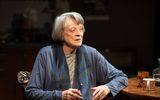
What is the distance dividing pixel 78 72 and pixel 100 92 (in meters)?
0.25

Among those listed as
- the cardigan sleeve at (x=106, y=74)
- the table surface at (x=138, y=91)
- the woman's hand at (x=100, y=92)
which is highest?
the cardigan sleeve at (x=106, y=74)

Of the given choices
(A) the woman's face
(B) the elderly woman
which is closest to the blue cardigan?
(B) the elderly woman

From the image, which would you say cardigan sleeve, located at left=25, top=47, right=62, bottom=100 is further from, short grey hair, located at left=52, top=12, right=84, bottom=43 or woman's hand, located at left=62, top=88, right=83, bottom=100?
short grey hair, located at left=52, top=12, right=84, bottom=43

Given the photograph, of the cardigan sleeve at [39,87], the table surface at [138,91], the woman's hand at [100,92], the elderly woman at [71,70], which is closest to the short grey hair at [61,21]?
the elderly woman at [71,70]

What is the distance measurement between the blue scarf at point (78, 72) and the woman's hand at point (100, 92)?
5.1 inches

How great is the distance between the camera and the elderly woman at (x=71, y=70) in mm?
2656

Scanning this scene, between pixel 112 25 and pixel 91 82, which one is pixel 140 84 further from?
pixel 112 25

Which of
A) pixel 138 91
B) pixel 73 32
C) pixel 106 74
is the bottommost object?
pixel 138 91

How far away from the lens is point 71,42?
274 cm

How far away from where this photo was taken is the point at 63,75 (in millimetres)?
2732

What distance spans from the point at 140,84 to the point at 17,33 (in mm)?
2991

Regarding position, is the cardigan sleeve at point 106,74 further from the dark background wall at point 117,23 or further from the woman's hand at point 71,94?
the dark background wall at point 117,23

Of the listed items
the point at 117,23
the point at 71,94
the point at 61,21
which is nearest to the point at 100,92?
the point at 71,94

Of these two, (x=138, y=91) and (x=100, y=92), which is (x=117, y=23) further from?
(x=100, y=92)
